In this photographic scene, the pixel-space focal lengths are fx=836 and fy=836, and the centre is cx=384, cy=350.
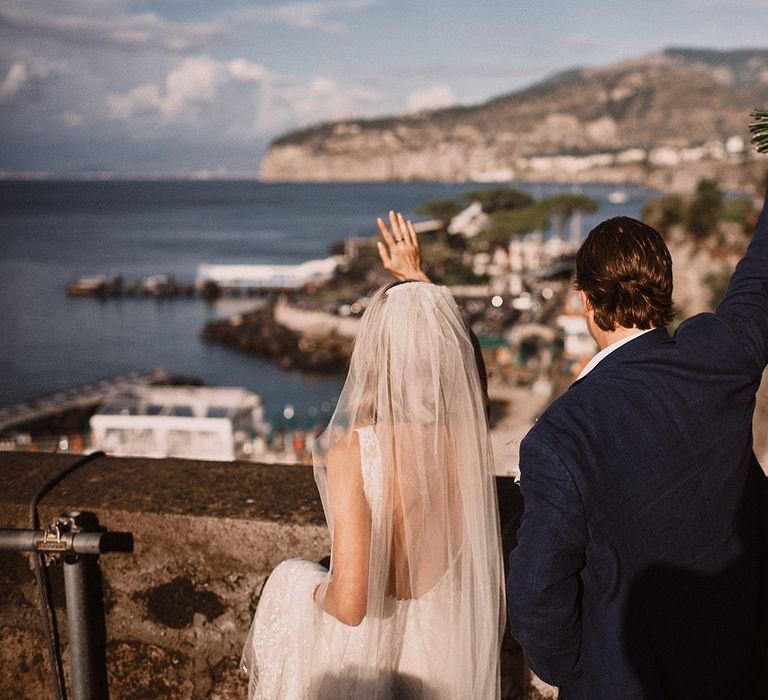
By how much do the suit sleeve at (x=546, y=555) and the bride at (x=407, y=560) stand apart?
430 mm

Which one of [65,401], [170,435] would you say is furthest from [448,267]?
[170,435]

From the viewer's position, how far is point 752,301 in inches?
57.7

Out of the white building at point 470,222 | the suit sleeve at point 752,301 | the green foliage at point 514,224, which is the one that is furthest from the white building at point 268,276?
the suit sleeve at point 752,301

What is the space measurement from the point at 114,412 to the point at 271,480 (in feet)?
82.1

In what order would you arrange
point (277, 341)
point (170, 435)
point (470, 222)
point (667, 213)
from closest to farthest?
point (170, 435) < point (667, 213) < point (277, 341) < point (470, 222)

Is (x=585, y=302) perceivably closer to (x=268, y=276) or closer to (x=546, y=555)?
(x=546, y=555)

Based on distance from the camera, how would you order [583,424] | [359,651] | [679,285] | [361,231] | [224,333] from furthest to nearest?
[361,231] → [224,333] → [679,285] → [359,651] → [583,424]

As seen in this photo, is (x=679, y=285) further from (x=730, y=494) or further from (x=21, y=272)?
(x=21, y=272)

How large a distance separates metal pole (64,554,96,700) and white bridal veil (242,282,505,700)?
513mm

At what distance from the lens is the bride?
168 cm

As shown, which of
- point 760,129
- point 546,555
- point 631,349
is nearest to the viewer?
point 546,555

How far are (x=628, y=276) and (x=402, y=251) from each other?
73 centimetres

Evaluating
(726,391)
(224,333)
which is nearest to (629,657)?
(726,391)

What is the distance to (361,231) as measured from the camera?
125562 millimetres
